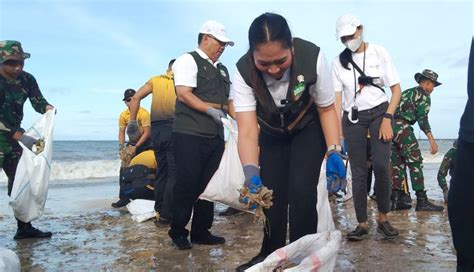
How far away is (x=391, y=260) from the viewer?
3357mm

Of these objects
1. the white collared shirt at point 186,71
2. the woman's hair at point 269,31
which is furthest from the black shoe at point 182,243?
the woman's hair at point 269,31

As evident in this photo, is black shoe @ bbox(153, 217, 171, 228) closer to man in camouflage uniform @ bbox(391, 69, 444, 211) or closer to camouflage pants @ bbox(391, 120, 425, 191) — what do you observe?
man in camouflage uniform @ bbox(391, 69, 444, 211)

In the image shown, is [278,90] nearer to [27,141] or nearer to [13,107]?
[27,141]

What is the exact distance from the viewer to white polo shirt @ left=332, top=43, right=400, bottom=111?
405 centimetres

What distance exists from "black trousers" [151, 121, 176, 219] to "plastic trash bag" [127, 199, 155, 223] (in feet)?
1.22

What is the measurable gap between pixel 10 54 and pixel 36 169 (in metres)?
1.07

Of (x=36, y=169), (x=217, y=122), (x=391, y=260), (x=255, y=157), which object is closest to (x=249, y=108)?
(x=255, y=157)

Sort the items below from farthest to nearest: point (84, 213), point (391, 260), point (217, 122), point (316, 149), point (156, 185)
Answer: point (84, 213)
point (156, 185)
point (217, 122)
point (391, 260)
point (316, 149)

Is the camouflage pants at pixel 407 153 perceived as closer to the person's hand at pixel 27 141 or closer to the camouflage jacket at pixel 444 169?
the camouflage jacket at pixel 444 169

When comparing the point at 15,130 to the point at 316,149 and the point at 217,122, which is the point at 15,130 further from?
the point at 316,149

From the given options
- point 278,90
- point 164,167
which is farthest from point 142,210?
point 278,90

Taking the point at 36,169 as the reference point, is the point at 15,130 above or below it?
above

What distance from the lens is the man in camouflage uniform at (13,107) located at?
4.34m

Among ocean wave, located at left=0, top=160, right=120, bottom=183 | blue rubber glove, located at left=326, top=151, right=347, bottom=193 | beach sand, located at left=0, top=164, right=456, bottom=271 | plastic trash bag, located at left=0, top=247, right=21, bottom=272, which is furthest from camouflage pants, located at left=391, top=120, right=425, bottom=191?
ocean wave, located at left=0, top=160, right=120, bottom=183
